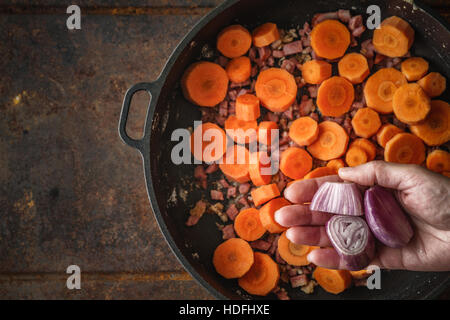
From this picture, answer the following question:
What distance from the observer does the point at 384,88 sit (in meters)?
2.25

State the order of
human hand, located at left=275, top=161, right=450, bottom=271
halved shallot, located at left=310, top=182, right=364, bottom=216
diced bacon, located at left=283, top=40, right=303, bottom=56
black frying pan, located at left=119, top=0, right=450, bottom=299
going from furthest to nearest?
diced bacon, located at left=283, top=40, right=303, bottom=56 < black frying pan, located at left=119, top=0, right=450, bottom=299 < halved shallot, located at left=310, top=182, right=364, bottom=216 < human hand, located at left=275, top=161, right=450, bottom=271

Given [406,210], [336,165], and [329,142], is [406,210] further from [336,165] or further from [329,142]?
[329,142]

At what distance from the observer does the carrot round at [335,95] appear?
227 cm

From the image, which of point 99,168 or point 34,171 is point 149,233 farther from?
point 34,171

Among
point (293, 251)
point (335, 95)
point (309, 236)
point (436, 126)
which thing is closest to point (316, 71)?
point (335, 95)

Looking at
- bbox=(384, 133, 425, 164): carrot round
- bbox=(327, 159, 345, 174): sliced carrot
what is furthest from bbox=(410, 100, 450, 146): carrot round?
bbox=(327, 159, 345, 174): sliced carrot

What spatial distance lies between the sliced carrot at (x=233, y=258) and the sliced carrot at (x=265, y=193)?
291mm

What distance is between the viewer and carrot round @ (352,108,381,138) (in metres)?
2.25

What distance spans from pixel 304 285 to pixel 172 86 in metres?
1.53

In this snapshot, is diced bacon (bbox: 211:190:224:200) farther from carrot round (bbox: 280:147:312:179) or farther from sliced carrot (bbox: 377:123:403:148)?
sliced carrot (bbox: 377:123:403:148)

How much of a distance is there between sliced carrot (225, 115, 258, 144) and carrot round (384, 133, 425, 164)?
0.83 m

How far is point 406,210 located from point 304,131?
0.73m

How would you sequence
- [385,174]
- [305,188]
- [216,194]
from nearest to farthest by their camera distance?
[385,174] → [305,188] → [216,194]

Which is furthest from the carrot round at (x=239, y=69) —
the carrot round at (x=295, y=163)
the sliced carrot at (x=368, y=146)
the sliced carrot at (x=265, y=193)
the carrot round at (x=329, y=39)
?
the sliced carrot at (x=368, y=146)
